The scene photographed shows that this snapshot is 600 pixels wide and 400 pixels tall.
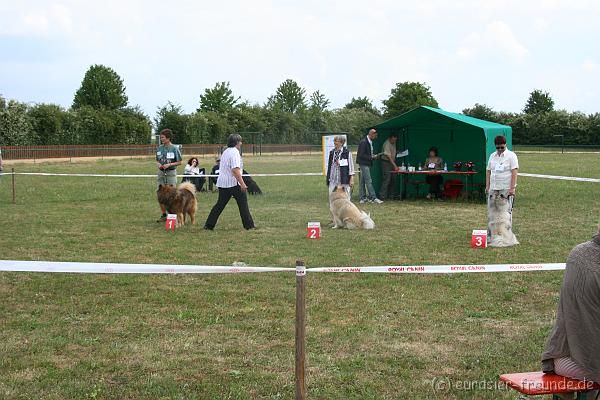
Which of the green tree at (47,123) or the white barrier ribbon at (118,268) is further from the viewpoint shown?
the green tree at (47,123)

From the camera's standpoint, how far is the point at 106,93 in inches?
2630

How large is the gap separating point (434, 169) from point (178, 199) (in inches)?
338

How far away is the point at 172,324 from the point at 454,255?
4.81m

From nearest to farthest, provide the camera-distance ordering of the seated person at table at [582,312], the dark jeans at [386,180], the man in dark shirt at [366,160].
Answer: the seated person at table at [582,312] → the man in dark shirt at [366,160] → the dark jeans at [386,180]

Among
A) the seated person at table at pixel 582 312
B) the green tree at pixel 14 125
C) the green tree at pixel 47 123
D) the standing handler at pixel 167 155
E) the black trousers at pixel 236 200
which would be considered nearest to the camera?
the seated person at table at pixel 582 312

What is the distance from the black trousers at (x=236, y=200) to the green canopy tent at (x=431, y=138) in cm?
780

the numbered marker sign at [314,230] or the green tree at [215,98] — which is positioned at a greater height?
the green tree at [215,98]

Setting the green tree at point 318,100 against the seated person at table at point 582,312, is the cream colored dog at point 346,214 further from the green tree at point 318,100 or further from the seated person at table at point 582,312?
the green tree at point 318,100

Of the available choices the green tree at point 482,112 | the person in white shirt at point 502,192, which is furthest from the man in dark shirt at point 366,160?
the green tree at point 482,112

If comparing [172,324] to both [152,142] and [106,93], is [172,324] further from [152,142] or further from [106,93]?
[106,93]

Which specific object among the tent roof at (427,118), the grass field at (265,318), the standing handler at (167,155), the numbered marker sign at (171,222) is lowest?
the grass field at (265,318)

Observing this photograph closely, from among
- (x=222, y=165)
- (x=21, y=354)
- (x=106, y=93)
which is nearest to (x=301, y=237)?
(x=222, y=165)

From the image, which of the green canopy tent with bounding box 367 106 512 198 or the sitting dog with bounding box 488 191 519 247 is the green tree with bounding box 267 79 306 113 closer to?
the green canopy tent with bounding box 367 106 512 198

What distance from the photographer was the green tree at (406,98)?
73562mm
